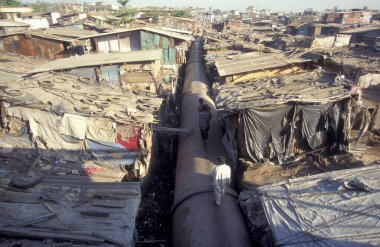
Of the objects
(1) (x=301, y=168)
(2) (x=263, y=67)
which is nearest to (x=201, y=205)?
(1) (x=301, y=168)

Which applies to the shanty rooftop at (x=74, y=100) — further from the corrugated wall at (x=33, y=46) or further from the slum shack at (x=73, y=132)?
the corrugated wall at (x=33, y=46)

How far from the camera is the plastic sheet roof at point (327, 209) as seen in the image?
4.93 m

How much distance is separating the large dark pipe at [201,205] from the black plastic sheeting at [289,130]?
50.1 inches

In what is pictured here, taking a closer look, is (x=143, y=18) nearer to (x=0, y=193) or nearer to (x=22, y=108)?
(x=22, y=108)

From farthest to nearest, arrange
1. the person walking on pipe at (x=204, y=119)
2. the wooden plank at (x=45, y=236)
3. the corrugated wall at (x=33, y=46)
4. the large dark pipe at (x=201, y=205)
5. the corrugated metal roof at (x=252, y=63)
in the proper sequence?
the corrugated wall at (x=33, y=46) < the corrugated metal roof at (x=252, y=63) < the person walking on pipe at (x=204, y=119) < the large dark pipe at (x=201, y=205) < the wooden plank at (x=45, y=236)

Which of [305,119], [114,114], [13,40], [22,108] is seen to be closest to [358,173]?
[305,119]

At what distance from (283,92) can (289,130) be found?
1300mm

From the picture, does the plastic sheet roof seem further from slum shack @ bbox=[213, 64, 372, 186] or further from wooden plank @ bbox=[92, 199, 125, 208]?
wooden plank @ bbox=[92, 199, 125, 208]

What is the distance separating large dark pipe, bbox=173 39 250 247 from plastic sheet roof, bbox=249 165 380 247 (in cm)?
103

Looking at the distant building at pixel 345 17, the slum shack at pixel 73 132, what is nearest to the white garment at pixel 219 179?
the slum shack at pixel 73 132

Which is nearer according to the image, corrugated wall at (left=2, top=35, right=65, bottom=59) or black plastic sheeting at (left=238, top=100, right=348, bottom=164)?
black plastic sheeting at (left=238, top=100, right=348, bottom=164)

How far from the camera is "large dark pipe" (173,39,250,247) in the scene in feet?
20.5

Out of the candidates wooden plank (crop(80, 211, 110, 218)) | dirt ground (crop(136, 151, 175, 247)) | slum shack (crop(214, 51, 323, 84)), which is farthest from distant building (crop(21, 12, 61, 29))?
wooden plank (crop(80, 211, 110, 218))

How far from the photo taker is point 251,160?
9781 millimetres
